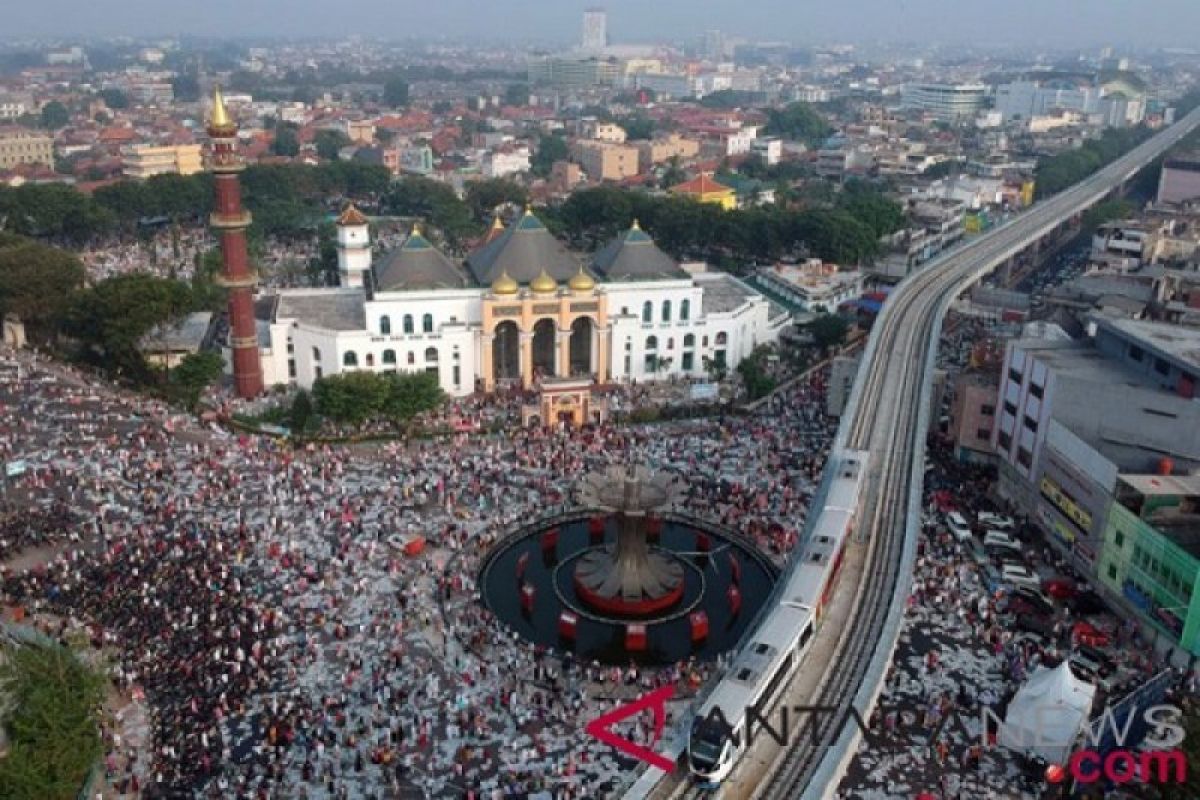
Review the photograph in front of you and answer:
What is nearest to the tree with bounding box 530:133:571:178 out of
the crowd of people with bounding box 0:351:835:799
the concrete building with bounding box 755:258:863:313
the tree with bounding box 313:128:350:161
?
the tree with bounding box 313:128:350:161

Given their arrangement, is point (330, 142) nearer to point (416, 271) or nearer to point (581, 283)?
point (416, 271)

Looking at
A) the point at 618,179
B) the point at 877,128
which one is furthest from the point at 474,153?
the point at 877,128

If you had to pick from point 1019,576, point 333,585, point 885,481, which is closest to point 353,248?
point 333,585

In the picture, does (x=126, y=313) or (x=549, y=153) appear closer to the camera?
(x=126, y=313)

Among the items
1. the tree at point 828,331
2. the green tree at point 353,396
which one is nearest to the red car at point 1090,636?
the green tree at point 353,396

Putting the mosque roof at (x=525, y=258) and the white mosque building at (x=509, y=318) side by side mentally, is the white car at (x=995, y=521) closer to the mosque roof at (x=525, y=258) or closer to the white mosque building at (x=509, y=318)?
the white mosque building at (x=509, y=318)

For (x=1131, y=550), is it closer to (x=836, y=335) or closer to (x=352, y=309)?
(x=836, y=335)
